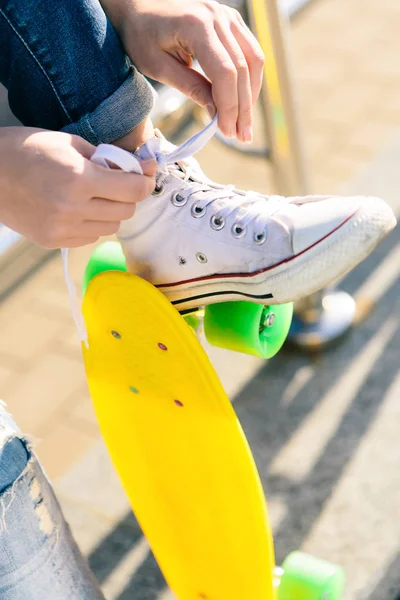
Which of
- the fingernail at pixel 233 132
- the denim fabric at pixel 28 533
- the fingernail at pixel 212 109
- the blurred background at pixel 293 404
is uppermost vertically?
the fingernail at pixel 212 109

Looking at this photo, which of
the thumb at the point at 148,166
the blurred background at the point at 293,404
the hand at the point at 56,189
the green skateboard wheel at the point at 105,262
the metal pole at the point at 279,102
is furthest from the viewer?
the metal pole at the point at 279,102

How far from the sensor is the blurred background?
169cm

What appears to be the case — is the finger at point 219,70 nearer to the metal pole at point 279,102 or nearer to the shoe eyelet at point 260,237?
the shoe eyelet at point 260,237

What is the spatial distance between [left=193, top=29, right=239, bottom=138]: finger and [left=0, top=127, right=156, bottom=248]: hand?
18 centimetres

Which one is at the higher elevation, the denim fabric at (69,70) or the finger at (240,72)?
the denim fabric at (69,70)

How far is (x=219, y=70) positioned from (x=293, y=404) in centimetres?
118

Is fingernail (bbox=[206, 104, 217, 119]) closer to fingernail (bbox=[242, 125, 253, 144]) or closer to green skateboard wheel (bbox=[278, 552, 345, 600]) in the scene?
fingernail (bbox=[242, 125, 253, 144])

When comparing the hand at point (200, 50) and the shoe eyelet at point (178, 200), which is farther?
the shoe eyelet at point (178, 200)

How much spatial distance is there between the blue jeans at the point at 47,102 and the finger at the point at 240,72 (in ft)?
0.45

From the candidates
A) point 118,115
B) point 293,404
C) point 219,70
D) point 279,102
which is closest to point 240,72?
point 219,70

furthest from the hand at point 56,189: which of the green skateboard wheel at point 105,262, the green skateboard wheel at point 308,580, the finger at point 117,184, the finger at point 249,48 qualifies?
the green skateboard wheel at point 308,580

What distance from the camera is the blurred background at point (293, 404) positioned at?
5.55 feet

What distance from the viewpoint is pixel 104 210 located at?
92 centimetres

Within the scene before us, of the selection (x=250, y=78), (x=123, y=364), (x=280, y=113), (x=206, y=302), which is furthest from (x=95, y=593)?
(x=280, y=113)
